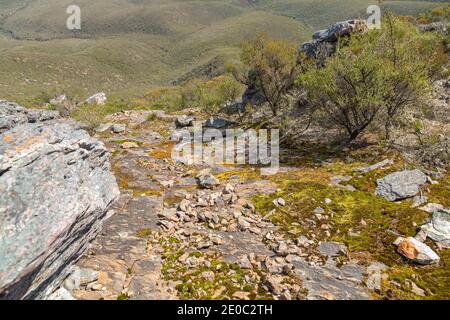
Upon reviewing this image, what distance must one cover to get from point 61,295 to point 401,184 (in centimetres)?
1474

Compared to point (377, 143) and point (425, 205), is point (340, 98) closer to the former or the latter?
point (377, 143)

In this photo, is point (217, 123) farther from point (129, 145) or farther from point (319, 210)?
point (319, 210)

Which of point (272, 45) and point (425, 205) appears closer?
point (425, 205)

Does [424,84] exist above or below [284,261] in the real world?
above

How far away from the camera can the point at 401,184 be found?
15195 mm

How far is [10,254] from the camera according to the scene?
7160 mm

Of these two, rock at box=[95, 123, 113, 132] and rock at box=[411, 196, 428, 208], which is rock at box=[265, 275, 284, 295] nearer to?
rock at box=[411, 196, 428, 208]

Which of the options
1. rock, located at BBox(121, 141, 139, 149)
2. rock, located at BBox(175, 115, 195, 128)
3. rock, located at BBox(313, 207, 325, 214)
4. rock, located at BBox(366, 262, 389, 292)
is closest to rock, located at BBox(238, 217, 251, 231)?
rock, located at BBox(313, 207, 325, 214)

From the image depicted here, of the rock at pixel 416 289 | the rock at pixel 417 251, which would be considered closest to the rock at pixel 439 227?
the rock at pixel 417 251

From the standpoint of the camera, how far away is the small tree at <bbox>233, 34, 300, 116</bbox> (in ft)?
113

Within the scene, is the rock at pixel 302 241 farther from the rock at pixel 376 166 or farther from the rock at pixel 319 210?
the rock at pixel 376 166
